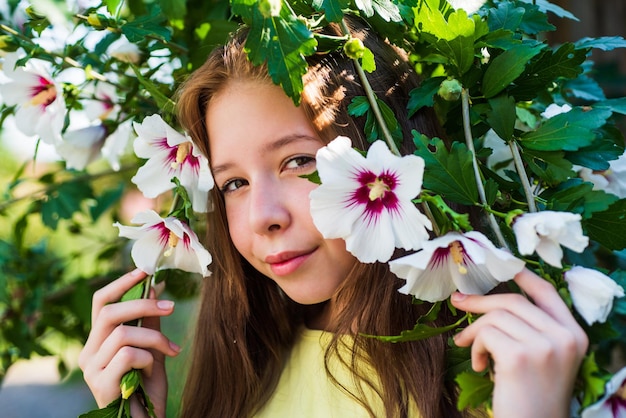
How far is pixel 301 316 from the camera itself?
4.44 ft

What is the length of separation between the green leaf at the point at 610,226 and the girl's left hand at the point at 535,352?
11 centimetres

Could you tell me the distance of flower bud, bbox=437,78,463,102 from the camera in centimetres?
→ 91

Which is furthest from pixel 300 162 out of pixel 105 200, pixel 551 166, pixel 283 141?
pixel 105 200

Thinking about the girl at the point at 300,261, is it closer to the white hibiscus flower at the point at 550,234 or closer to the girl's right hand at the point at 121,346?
the girl's right hand at the point at 121,346

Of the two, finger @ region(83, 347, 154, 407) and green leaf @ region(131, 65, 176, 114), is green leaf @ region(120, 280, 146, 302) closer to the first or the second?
finger @ region(83, 347, 154, 407)

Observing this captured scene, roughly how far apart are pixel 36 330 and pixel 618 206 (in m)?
1.35

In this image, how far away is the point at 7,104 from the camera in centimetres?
120

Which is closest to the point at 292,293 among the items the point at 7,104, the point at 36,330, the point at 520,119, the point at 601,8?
the point at 520,119

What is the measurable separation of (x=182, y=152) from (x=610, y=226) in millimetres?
618

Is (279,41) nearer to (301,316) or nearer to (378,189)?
(378,189)

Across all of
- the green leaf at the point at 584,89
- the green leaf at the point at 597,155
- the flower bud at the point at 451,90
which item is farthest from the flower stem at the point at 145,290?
the green leaf at the point at 584,89

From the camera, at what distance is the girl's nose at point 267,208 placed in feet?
3.25

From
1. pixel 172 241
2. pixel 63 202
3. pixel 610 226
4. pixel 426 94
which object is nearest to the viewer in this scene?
pixel 610 226

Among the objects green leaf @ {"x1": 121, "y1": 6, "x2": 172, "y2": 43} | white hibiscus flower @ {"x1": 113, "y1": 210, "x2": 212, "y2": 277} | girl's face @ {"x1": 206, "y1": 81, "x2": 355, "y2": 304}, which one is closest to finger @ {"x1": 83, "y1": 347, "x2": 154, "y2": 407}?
white hibiscus flower @ {"x1": 113, "y1": 210, "x2": 212, "y2": 277}
